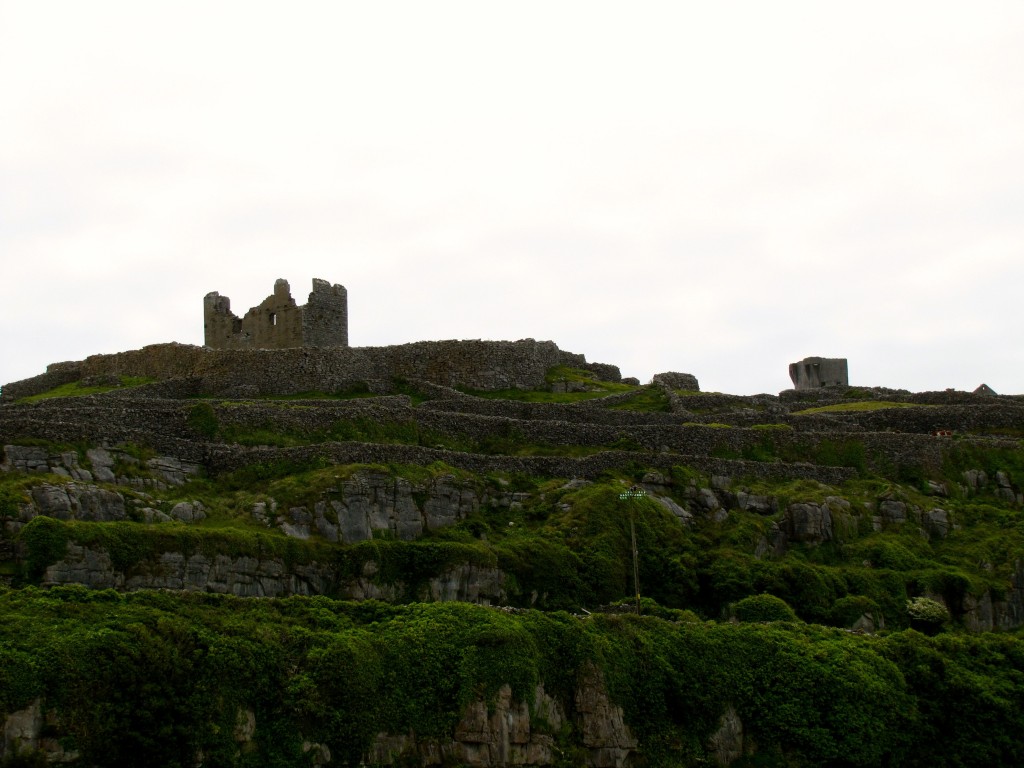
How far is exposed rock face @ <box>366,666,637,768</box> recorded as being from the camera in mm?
43656

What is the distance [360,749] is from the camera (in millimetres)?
42562

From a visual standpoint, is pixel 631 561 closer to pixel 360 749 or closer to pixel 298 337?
pixel 360 749

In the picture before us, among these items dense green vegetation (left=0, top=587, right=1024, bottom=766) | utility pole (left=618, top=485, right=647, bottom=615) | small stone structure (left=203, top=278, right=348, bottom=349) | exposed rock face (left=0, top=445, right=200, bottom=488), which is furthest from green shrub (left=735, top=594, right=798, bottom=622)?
small stone structure (left=203, top=278, right=348, bottom=349)

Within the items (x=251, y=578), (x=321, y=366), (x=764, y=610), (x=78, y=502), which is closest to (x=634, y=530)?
(x=764, y=610)

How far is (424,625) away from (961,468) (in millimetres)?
30183

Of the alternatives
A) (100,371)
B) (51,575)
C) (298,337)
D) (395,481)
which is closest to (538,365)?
(298,337)

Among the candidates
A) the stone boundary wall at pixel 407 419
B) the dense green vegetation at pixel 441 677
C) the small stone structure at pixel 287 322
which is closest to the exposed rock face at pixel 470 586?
the dense green vegetation at pixel 441 677

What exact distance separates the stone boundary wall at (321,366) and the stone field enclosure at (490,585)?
0.60 metres

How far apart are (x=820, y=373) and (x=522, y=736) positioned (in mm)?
56002

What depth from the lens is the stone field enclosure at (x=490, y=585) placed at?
41.3m

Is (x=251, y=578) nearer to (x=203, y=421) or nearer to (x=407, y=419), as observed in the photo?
(x=203, y=421)

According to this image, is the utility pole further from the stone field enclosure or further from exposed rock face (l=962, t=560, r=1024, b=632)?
exposed rock face (l=962, t=560, r=1024, b=632)

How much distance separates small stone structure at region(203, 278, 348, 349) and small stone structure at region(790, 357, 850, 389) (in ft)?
96.8

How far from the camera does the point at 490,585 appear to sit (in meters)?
51.4
